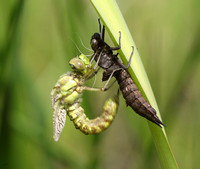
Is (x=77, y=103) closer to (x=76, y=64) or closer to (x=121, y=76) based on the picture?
(x=76, y=64)

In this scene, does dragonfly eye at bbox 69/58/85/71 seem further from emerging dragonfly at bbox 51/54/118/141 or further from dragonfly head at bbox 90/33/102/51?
dragonfly head at bbox 90/33/102/51

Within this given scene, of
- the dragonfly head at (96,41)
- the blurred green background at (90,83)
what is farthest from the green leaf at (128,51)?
the blurred green background at (90,83)

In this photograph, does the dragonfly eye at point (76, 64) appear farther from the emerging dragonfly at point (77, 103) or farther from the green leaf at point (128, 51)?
the green leaf at point (128, 51)

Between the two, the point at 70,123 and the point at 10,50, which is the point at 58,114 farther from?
the point at 70,123


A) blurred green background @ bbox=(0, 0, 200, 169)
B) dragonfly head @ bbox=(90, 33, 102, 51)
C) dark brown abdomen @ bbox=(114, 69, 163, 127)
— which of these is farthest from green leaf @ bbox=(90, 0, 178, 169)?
blurred green background @ bbox=(0, 0, 200, 169)

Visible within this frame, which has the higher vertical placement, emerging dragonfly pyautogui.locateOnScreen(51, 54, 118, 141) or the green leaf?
the green leaf

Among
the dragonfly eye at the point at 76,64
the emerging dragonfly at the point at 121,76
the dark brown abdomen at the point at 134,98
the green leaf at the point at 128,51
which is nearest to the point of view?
the green leaf at the point at 128,51

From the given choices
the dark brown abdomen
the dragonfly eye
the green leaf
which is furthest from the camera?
the dragonfly eye
